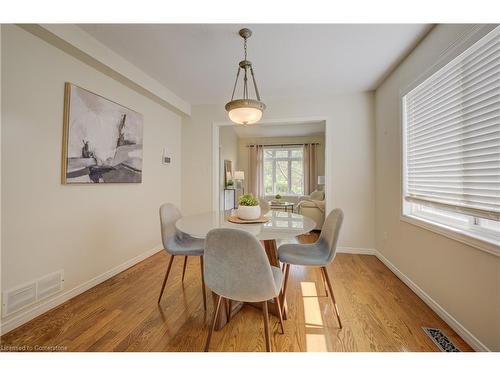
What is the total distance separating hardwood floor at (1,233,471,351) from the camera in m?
1.38

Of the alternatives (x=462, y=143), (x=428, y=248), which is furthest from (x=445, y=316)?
(x=462, y=143)

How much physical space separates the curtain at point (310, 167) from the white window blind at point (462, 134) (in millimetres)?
5143

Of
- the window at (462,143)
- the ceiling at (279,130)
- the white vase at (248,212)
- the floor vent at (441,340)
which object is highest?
the ceiling at (279,130)

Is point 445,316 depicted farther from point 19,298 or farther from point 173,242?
point 19,298

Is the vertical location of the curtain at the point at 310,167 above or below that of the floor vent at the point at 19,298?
above

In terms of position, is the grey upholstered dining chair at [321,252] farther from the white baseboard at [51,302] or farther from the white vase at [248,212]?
the white baseboard at [51,302]

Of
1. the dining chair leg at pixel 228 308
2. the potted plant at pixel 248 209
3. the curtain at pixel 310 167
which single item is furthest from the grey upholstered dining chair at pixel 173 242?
the curtain at pixel 310 167

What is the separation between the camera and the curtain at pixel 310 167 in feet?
24.0

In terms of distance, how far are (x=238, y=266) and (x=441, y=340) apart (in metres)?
1.51

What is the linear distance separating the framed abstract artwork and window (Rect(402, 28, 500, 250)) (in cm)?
315

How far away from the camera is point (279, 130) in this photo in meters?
6.66
